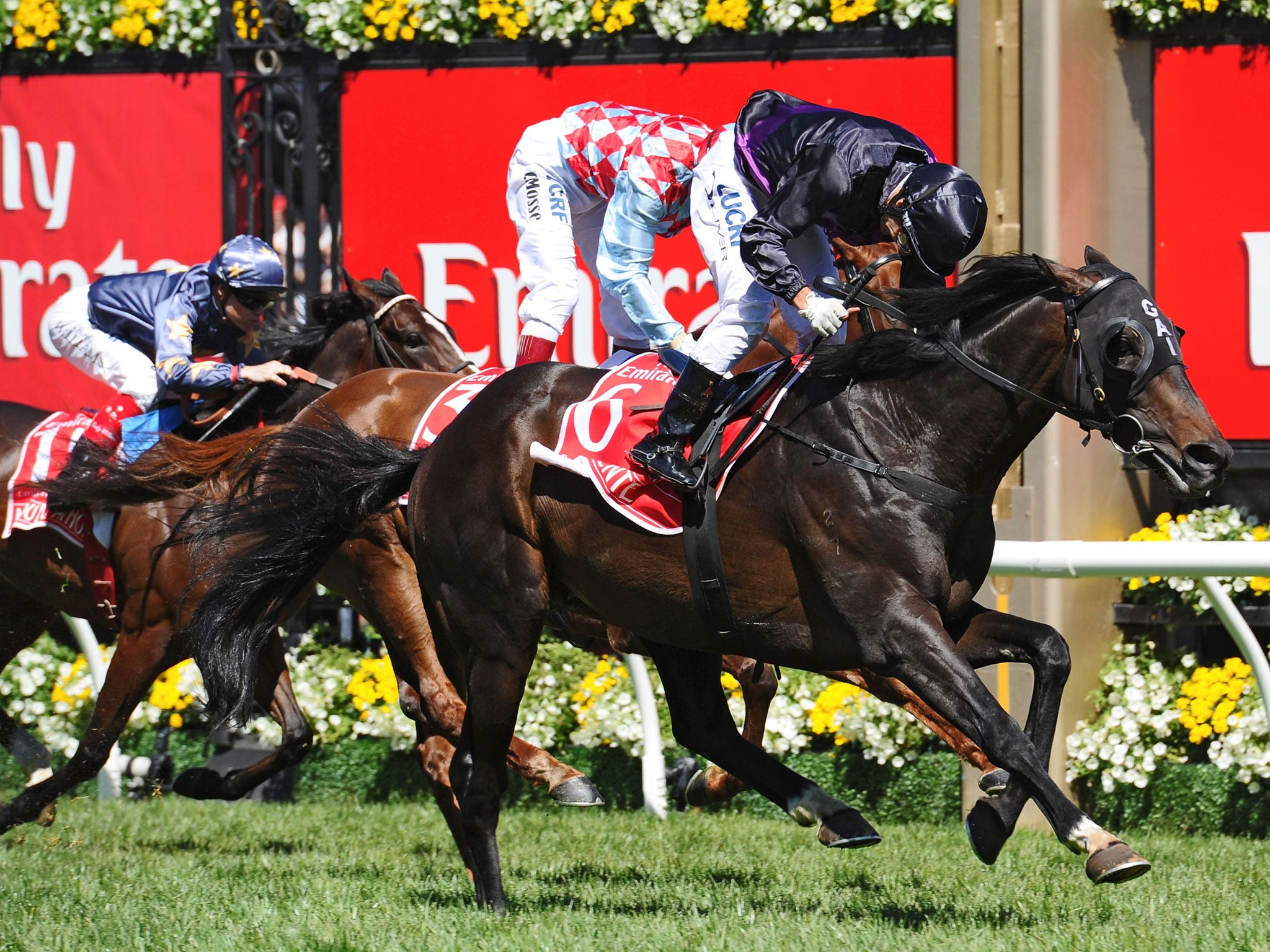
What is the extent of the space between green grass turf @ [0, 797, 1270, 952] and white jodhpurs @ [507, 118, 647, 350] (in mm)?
1730

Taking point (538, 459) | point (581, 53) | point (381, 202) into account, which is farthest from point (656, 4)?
point (538, 459)

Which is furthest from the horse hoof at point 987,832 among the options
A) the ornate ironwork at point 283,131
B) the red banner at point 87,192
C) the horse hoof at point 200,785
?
the red banner at point 87,192

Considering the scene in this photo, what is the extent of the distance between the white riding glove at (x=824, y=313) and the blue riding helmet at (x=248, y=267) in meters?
2.53

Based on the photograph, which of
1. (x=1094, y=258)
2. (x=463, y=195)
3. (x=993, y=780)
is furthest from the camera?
(x=463, y=195)

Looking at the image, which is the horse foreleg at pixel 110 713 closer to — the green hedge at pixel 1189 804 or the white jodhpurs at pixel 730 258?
the white jodhpurs at pixel 730 258

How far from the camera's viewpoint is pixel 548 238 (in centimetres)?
507

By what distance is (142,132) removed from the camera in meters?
7.44

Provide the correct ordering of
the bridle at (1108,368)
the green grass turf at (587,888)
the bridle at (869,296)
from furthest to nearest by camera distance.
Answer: the bridle at (869,296)
the green grass turf at (587,888)
the bridle at (1108,368)

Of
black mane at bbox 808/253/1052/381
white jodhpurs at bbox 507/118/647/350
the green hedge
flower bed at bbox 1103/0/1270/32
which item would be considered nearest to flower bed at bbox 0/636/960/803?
the green hedge

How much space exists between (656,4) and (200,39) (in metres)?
2.12

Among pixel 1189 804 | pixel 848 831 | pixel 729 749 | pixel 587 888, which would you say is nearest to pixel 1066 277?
pixel 848 831

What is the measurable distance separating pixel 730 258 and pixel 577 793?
1.65 metres

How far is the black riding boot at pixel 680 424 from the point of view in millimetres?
3924

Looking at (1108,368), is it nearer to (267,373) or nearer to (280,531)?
(280,531)
